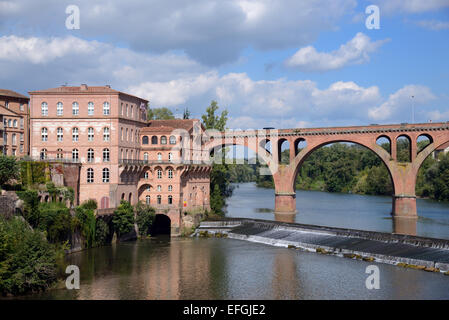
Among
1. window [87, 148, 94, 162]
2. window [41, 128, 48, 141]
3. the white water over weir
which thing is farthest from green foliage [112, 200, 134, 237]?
window [41, 128, 48, 141]

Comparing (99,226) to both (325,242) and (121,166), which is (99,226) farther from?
(325,242)

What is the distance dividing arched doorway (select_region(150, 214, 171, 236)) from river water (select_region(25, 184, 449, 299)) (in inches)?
184

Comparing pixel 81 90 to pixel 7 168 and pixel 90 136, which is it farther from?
pixel 7 168

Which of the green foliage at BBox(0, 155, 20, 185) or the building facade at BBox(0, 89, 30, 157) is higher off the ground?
the building facade at BBox(0, 89, 30, 157)

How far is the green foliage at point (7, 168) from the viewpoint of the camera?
50.6m

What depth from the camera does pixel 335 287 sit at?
40.4 metres

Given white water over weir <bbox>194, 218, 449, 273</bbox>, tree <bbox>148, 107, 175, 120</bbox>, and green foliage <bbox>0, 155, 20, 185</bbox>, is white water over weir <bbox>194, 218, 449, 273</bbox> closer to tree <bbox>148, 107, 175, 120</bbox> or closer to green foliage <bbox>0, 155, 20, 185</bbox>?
green foliage <bbox>0, 155, 20, 185</bbox>

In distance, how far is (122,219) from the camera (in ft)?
200

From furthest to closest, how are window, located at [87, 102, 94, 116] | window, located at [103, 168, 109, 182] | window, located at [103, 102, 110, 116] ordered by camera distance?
1. window, located at [87, 102, 94, 116]
2. window, located at [103, 102, 110, 116]
3. window, located at [103, 168, 109, 182]

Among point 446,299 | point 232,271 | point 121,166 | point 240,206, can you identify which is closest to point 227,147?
point 240,206

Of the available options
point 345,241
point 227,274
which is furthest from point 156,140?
point 227,274

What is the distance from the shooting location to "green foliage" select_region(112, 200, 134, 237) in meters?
60.9

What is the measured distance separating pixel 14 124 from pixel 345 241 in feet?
155

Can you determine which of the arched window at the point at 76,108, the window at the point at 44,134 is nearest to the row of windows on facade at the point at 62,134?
the window at the point at 44,134
